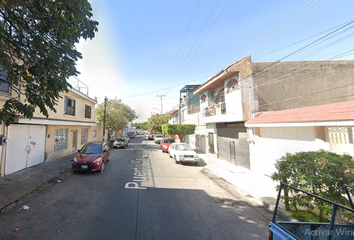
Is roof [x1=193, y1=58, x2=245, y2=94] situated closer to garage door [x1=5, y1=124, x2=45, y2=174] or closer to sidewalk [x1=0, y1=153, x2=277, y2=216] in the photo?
sidewalk [x1=0, y1=153, x2=277, y2=216]

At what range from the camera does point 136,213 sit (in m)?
4.30

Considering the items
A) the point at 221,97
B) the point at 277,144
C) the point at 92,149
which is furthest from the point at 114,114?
the point at 277,144

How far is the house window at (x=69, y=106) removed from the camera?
513 inches

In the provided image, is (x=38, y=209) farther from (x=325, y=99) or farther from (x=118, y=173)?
(x=325, y=99)

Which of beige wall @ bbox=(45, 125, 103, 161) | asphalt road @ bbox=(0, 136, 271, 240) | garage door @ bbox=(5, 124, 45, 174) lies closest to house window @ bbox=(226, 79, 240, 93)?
asphalt road @ bbox=(0, 136, 271, 240)

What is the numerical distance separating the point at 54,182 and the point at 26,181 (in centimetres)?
102

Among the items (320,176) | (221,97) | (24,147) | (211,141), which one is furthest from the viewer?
(211,141)

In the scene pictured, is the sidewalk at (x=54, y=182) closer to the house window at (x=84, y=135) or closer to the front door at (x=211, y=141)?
the front door at (x=211, y=141)

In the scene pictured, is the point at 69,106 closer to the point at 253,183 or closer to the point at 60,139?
the point at 60,139

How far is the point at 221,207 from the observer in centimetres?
497

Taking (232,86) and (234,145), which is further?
(234,145)

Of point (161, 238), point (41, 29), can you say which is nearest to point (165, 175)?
point (161, 238)

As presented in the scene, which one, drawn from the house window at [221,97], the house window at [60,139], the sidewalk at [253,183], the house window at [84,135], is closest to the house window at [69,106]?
the house window at [60,139]

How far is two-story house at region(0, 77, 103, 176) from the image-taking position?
7.45 meters
